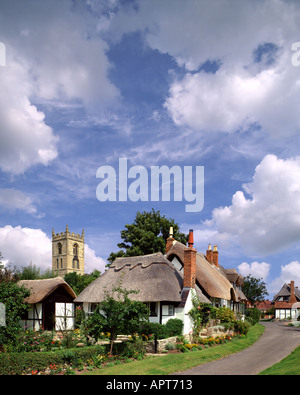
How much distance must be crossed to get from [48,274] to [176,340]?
120 ft

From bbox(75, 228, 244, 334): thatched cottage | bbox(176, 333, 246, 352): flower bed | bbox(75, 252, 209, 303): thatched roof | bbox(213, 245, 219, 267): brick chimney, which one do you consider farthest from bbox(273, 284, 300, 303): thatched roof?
bbox(75, 252, 209, 303): thatched roof

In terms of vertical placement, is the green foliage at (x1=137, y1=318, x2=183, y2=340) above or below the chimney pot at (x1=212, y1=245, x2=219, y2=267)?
below

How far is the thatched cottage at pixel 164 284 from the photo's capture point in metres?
26.7

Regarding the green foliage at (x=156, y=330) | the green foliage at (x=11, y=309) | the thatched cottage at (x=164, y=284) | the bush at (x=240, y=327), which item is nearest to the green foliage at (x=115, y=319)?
the green foliage at (x=156, y=330)

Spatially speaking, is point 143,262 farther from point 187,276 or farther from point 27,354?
point 27,354

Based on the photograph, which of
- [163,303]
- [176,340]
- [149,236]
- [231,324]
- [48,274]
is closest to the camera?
[176,340]

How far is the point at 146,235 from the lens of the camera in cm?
4444

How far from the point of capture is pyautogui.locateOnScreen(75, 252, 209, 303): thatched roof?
26.7 meters

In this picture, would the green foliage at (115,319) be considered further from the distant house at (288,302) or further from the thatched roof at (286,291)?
the thatched roof at (286,291)

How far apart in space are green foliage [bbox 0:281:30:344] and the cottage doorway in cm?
869

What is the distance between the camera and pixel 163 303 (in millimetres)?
26688

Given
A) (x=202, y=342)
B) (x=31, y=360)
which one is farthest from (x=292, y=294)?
(x=31, y=360)

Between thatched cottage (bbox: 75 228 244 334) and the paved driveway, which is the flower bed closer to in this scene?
thatched cottage (bbox: 75 228 244 334)
